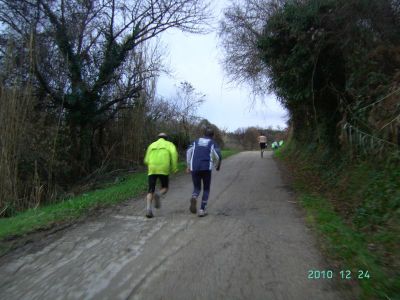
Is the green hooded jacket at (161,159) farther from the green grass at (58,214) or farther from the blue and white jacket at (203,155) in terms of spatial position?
the green grass at (58,214)

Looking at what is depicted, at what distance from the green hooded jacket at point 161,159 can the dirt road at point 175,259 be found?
92 centimetres

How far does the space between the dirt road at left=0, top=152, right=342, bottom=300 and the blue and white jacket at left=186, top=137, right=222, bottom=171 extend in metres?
0.99

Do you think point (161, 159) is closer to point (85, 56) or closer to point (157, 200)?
point (157, 200)

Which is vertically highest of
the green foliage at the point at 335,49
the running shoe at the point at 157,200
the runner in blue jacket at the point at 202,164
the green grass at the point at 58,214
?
the green foliage at the point at 335,49

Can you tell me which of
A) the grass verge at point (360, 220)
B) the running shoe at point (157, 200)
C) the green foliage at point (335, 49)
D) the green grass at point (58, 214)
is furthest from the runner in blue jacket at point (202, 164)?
the green foliage at point (335, 49)

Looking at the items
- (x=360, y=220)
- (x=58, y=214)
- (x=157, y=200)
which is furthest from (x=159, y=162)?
(x=360, y=220)

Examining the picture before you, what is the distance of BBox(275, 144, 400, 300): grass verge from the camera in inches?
189

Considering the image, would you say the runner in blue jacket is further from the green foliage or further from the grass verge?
the green foliage

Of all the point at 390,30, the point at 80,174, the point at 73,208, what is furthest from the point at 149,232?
the point at 80,174

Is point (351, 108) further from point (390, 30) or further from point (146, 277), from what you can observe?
point (146, 277)

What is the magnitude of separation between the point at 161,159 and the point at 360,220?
3946 mm

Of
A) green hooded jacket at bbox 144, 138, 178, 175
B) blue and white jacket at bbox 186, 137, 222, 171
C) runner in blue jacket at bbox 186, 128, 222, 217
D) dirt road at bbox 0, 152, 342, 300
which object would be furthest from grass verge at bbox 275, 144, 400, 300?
green hooded jacket at bbox 144, 138, 178, 175

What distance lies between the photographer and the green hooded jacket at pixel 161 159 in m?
8.61

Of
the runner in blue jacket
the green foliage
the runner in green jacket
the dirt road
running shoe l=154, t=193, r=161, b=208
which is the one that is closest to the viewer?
the dirt road
